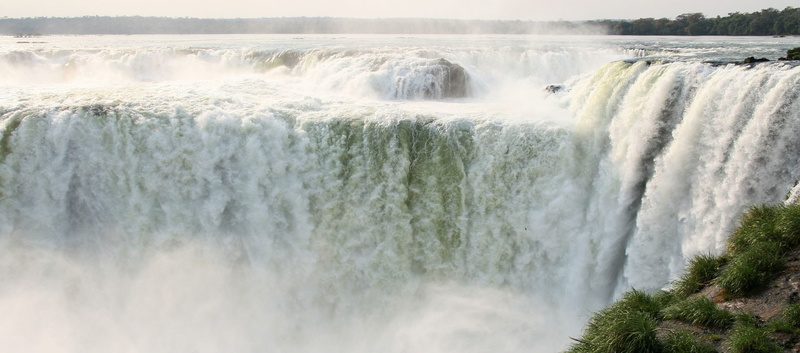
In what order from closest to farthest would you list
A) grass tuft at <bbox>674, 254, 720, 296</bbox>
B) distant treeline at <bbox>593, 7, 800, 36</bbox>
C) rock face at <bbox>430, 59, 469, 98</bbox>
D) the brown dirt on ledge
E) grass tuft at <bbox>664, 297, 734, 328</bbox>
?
the brown dirt on ledge
grass tuft at <bbox>664, 297, 734, 328</bbox>
grass tuft at <bbox>674, 254, 720, 296</bbox>
rock face at <bbox>430, 59, 469, 98</bbox>
distant treeline at <bbox>593, 7, 800, 36</bbox>

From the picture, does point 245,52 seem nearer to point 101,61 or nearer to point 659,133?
point 101,61

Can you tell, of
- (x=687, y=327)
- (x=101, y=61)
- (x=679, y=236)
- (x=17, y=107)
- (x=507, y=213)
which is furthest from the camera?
(x=101, y=61)

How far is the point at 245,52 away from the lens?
21.7 m

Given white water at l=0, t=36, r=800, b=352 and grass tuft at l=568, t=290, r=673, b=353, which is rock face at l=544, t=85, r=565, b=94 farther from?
grass tuft at l=568, t=290, r=673, b=353

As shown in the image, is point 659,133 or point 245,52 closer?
point 659,133

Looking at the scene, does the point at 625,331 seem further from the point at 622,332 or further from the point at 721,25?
the point at 721,25

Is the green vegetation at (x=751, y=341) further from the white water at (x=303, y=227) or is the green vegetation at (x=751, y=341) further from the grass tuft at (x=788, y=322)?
the white water at (x=303, y=227)

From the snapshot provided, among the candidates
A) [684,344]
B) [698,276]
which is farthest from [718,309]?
[698,276]

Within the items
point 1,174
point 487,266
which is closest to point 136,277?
point 1,174

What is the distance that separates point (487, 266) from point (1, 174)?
29.4ft

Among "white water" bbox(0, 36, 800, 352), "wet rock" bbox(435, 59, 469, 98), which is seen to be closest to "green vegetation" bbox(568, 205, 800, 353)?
"white water" bbox(0, 36, 800, 352)

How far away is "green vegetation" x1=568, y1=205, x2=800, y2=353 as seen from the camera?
537cm

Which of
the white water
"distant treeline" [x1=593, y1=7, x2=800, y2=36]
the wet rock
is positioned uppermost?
"distant treeline" [x1=593, y1=7, x2=800, y2=36]

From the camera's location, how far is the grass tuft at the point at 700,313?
571 centimetres
